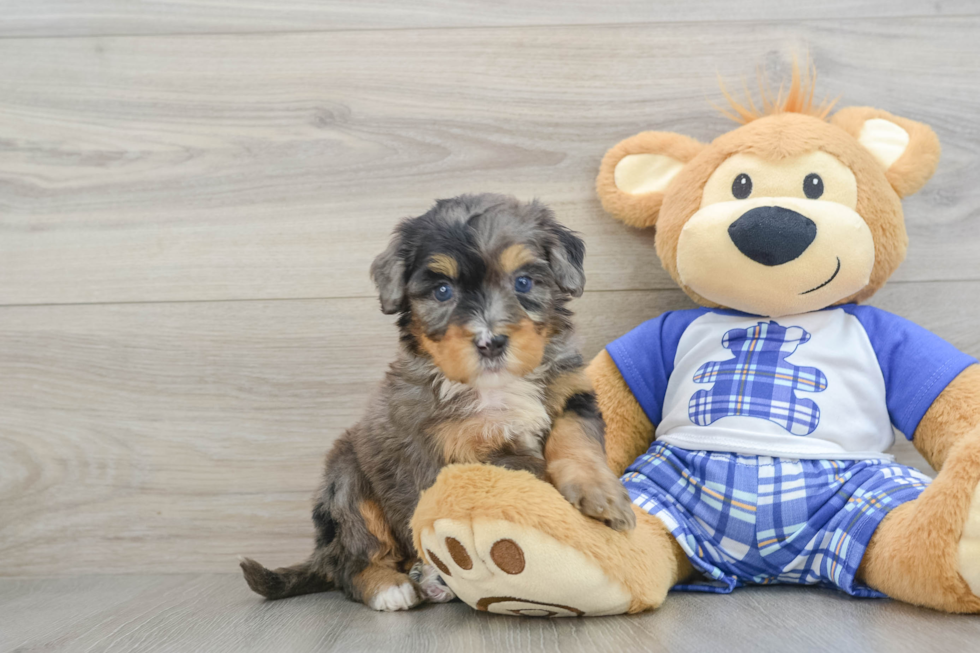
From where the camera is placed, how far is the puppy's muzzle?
4.34 ft

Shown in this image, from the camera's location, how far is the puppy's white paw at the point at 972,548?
52.7 inches

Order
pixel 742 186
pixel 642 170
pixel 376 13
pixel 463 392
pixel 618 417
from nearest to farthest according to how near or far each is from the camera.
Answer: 1. pixel 463 392
2. pixel 742 186
3. pixel 618 417
4. pixel 642 170
5. pixel 376 13

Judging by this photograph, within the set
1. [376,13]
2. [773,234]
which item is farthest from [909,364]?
[376,13]

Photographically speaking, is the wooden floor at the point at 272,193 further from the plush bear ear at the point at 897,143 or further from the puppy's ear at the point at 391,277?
the puppy's ear at the point at 391,277

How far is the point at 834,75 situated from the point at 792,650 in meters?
1.64

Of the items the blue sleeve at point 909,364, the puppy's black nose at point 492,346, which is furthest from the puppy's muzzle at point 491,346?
the blue sleeve at point 909,364

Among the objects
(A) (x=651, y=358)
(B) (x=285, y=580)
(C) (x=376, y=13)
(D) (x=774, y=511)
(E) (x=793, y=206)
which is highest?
(C) (x=376, y=13)

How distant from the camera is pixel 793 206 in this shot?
171cm

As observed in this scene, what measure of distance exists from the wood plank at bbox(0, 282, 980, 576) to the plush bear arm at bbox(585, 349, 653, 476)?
0.84ft

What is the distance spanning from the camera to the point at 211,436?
7.29 ft

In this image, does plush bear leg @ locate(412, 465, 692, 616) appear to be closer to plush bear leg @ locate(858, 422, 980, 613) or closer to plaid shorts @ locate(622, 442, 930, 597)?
plaid shorts @ locate(622, 442, 930, 597)

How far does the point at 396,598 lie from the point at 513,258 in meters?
0.79

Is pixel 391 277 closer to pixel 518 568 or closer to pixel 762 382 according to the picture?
pixel 518 568

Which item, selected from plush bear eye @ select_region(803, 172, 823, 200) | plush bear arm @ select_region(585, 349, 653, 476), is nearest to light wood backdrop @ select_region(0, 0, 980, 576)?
plush bear arm @ select_region(585, 349, 653, 476)
